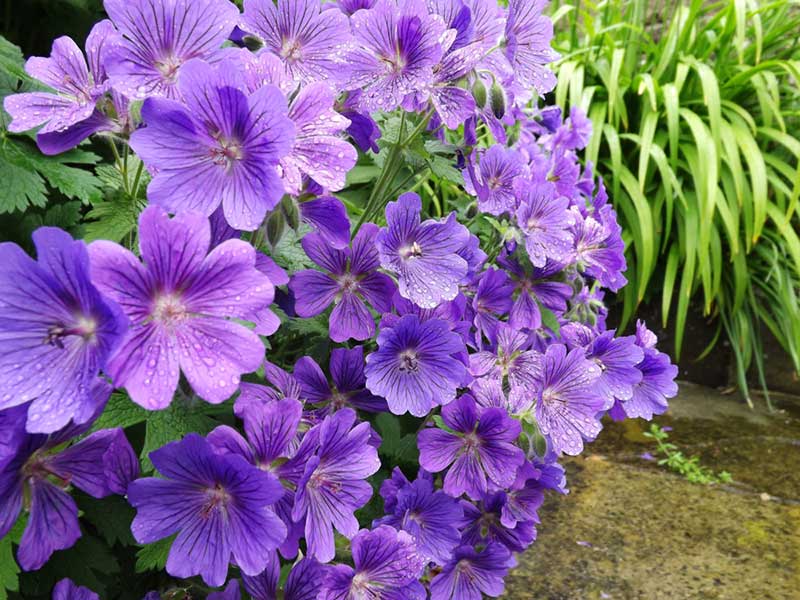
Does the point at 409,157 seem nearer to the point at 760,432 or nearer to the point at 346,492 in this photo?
the point at 346,492

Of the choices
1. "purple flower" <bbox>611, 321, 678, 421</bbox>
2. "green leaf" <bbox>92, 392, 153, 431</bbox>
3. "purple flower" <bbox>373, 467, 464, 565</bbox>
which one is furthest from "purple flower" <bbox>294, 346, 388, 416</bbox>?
"purple flower" <bbox>611, 321, 678, 421</bbox>

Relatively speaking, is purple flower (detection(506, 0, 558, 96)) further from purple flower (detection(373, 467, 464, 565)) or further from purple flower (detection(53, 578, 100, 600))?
purple flower (detection(53, 578, 100, 600))

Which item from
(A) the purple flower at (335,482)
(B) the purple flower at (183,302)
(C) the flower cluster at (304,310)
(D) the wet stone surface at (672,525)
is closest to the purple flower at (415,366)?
(C) the flower cluster at (304,310)

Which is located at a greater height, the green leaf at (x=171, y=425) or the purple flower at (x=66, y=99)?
the purple flower at (x=66, y=99)

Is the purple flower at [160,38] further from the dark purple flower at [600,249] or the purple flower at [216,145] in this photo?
the dark purple flower at [600,249]

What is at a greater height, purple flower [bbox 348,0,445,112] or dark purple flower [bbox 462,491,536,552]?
purple flower [bbox 348,0,445,112]

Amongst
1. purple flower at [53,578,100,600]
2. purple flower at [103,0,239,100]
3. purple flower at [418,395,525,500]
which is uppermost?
purple flower at [103,0,239,100]

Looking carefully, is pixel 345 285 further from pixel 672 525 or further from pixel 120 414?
pixel 672 525
